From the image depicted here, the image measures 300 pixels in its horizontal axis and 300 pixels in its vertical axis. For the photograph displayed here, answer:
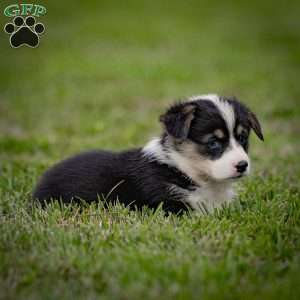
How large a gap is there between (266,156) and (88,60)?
30.9 ft

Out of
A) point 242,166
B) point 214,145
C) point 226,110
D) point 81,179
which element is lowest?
point 81,179

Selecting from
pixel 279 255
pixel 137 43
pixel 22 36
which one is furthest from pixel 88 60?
pixel 279 255

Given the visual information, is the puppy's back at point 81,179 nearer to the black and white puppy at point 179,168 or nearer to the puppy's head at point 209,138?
the black and white puppy at point 179,168

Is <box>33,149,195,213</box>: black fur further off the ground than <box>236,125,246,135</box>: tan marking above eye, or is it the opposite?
<box>236,125,246,135</box>: tan marking above eye

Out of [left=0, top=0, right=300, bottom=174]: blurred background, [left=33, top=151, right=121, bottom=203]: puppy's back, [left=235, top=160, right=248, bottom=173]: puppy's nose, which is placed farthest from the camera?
[left=0, top=0, right=300, bottom=174]: blurred background

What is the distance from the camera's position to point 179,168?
537cm

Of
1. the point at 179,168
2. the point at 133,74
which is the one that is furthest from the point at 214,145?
the point at 133,74

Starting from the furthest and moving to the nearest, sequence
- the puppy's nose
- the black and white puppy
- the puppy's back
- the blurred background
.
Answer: the blurred background < the puppy's back < the black and white puppy < the puppy's nose

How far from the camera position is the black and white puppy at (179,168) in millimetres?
5156

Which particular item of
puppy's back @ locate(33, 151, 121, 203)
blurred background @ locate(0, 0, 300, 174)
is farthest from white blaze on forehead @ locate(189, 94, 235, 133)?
blurred background @ locate(0, 0, 300, 174)

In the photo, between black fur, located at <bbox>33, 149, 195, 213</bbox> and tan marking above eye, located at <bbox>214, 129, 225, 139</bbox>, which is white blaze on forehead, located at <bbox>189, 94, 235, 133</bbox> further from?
black fur, located at <bbox>33, 149, 195, 213</bbox>

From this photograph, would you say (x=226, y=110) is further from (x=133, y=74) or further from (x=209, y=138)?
(x=133, y=74)

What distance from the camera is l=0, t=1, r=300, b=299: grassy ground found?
11.9 feet

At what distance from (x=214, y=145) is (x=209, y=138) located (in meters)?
0.07
